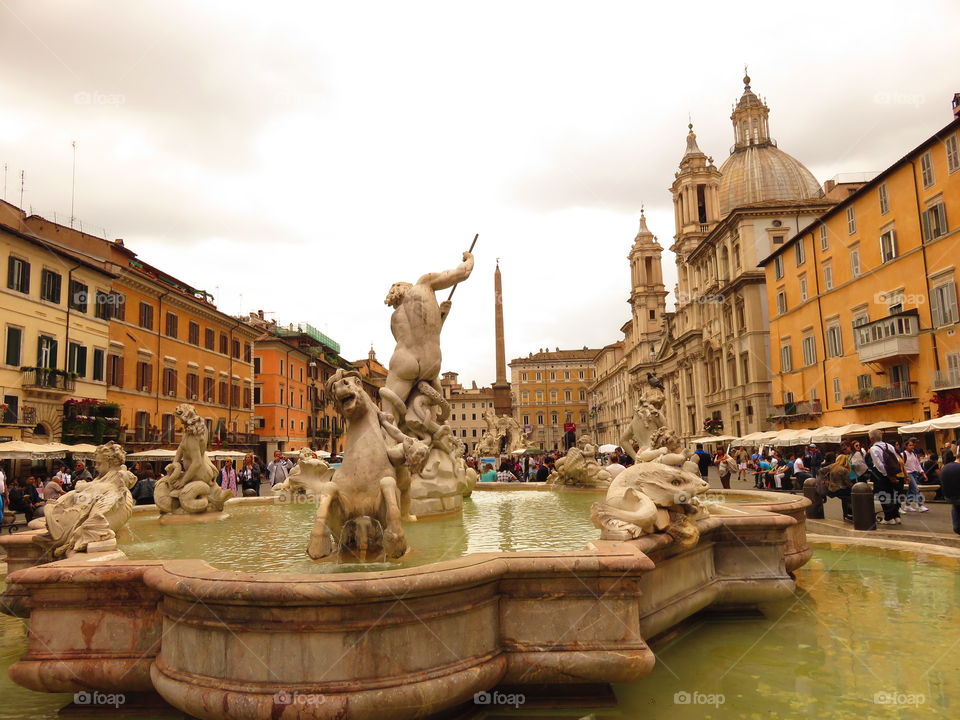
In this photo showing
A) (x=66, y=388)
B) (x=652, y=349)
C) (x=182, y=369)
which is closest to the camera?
(x=66, y=388)

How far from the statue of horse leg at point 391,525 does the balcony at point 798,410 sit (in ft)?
117

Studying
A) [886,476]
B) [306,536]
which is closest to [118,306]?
[306,536]

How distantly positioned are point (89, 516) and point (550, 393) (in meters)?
118

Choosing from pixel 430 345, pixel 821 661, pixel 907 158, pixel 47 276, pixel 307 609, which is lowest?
pixel 821 661

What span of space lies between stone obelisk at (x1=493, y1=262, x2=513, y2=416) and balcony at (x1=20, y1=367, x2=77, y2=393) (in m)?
19.7

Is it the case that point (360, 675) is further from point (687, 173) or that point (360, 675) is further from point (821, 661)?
point (687, 173)

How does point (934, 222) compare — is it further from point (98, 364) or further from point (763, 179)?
point (763, 179)

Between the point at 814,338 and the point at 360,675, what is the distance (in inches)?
1484

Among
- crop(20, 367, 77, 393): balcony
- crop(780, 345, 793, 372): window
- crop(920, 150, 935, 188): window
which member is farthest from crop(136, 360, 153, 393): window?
crop(920, 150, 935, 188): window

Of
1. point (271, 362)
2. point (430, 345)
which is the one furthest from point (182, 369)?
point (430, 345)

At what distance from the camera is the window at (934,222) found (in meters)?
25.4

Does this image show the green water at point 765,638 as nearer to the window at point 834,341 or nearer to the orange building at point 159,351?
the orange building at point 159,351

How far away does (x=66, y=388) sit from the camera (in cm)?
2619

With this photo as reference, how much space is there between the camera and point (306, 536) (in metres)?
5.88
